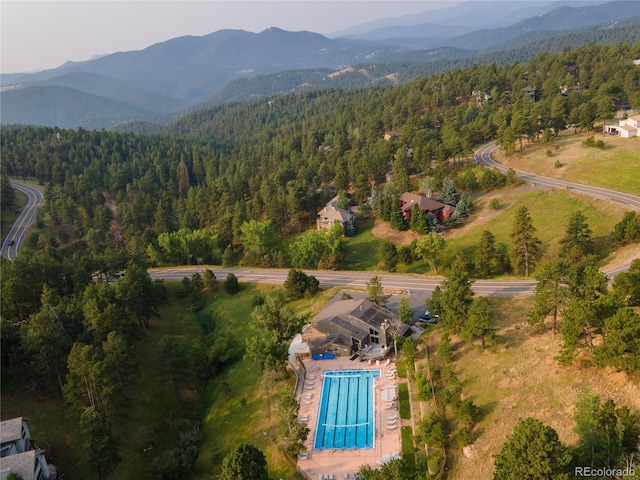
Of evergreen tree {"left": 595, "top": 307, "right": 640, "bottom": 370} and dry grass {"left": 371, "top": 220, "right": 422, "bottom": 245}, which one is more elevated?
evergreen tree {"left": 595, "top": 307, "right": 640, "bottom": 370}

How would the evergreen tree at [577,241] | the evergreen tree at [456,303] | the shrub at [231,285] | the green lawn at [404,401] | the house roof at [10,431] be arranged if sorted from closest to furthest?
the house roof at [10,431] → the green lawn at [404,401] → the evergreen tree at [456,303] → the evergreen tree at [577,241] → the shrub at [231,285]

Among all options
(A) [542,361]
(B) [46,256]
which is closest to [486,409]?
(A) [542,361]

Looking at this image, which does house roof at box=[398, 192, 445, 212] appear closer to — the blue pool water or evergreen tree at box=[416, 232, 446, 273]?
evergreen tree at box=[416, 232, 446, 273]

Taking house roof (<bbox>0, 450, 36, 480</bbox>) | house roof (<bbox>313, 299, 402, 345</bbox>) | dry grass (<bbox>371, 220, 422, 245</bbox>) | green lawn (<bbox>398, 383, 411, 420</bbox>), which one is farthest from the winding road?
house roof (<bbox>0, 450, 36, 480</bbox>)

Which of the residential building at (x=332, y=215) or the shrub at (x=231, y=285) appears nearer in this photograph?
the shrub at (x=231, y=285)

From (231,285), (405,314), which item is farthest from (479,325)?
(231,285)

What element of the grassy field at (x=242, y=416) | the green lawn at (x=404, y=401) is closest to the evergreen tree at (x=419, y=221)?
the green lawn at (x=404, y=401)

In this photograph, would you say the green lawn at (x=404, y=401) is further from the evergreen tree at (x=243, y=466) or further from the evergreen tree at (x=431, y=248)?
the evergreen tree at (x=431, y=248)
